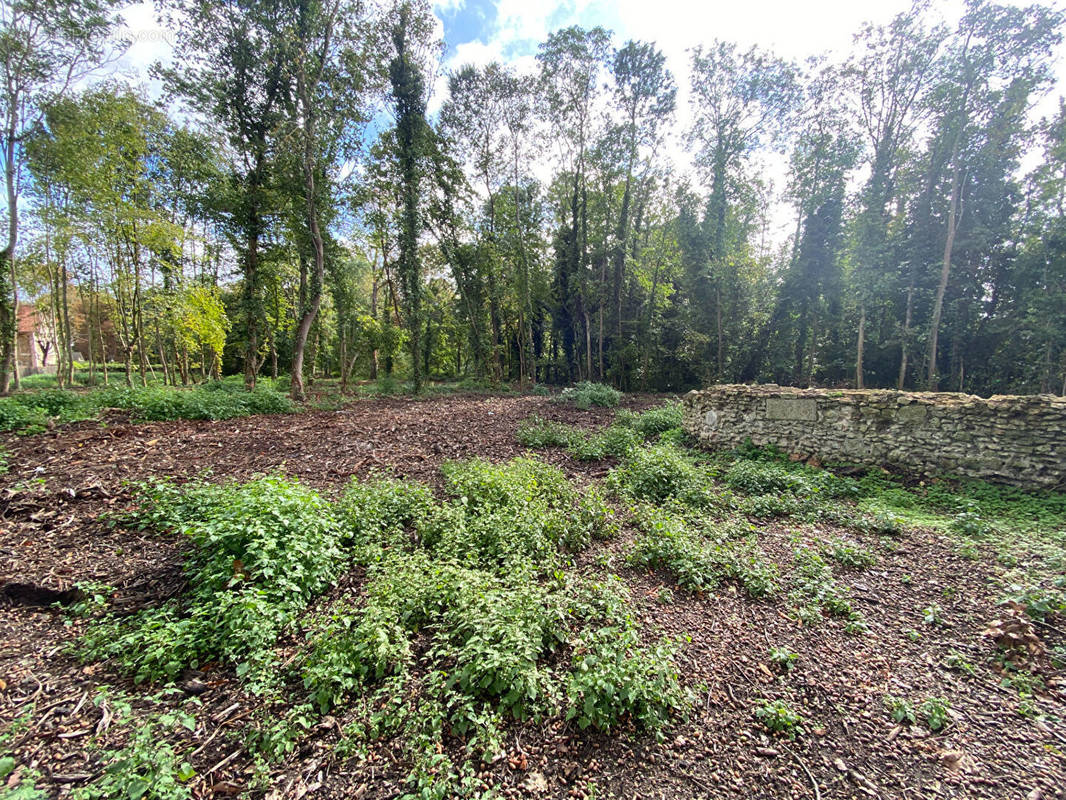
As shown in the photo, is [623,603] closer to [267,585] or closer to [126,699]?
[267,585]

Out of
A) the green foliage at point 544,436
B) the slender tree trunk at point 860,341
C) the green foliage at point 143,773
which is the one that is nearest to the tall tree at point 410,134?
the green foliage at point 544,436

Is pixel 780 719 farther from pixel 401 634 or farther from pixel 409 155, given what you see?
pixel 409 155

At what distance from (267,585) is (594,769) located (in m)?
2.38

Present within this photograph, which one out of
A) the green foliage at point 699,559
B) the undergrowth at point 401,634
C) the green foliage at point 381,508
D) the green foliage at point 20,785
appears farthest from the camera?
the green foliage at point 381,508

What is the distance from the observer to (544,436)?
782 centimetres

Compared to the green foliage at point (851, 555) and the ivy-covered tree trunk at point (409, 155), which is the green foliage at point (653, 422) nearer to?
the green foliage at point (851, 555)

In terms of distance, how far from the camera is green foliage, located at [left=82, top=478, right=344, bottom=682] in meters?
2.32

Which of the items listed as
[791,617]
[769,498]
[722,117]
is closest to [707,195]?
[722,117]

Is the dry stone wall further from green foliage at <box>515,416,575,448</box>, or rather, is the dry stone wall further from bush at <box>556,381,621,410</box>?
bush at <box>556,381,621,410</box>

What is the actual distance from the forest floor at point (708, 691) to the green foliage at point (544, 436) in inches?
140

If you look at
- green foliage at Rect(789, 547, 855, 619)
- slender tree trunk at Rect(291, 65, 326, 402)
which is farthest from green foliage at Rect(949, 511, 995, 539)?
A: slender tree trunk at Rect(291, 65, 326, 402)

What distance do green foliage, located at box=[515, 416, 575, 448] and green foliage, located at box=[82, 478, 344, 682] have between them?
446 cm

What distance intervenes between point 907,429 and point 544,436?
5933mm

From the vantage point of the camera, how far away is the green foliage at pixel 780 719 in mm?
2127
